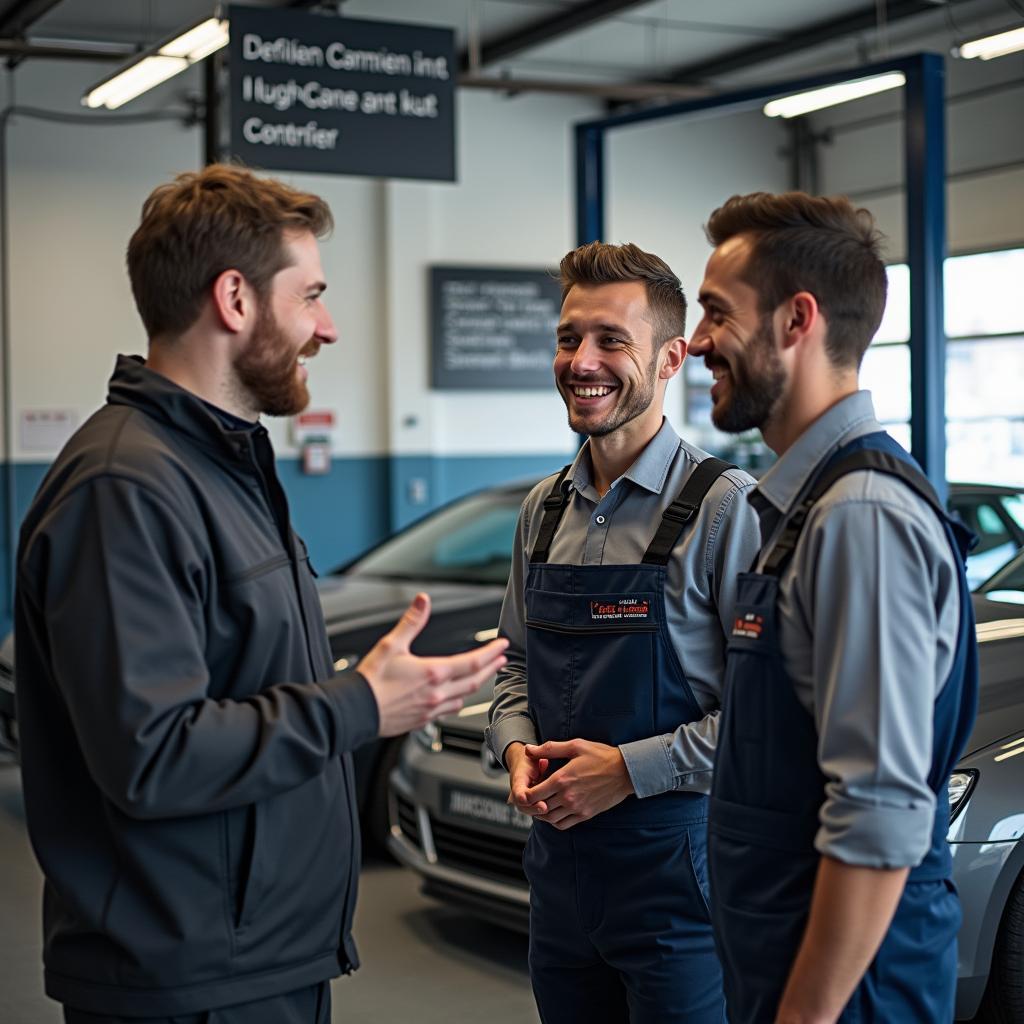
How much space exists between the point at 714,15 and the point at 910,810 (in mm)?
9329

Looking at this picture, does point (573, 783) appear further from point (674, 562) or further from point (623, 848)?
point (674, 562)

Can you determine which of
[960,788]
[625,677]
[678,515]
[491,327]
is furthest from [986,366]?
[625,677]

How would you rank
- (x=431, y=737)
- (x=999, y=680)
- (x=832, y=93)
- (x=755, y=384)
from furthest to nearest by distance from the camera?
(x=832, y=93) → (x=431, y=737) → (x=999, y=680) → (x=755, y=384)

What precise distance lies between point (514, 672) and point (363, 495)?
8.54 meters

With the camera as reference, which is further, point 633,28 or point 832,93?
point 633,28

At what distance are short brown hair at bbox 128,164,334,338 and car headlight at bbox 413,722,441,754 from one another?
2.75 meters

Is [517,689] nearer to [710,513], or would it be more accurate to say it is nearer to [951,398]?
[710,513]

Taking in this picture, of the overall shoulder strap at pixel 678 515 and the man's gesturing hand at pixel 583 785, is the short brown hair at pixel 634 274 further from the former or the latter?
the man's gesturing hand at pixel 583 785

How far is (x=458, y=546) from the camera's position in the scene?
6059mm

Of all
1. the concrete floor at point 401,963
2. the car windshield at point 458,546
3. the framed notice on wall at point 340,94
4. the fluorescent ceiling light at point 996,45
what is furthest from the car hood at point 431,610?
the fluorescent ceiling light at point 996,45

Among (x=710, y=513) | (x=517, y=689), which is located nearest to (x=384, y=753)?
(x=517, y=689)

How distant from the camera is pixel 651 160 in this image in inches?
476

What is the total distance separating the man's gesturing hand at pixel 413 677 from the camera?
1669 mm

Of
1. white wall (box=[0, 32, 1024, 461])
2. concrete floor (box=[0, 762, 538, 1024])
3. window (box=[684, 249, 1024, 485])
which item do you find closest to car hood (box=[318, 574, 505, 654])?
concrete floor (box=[0, 762, 538, 1024])
